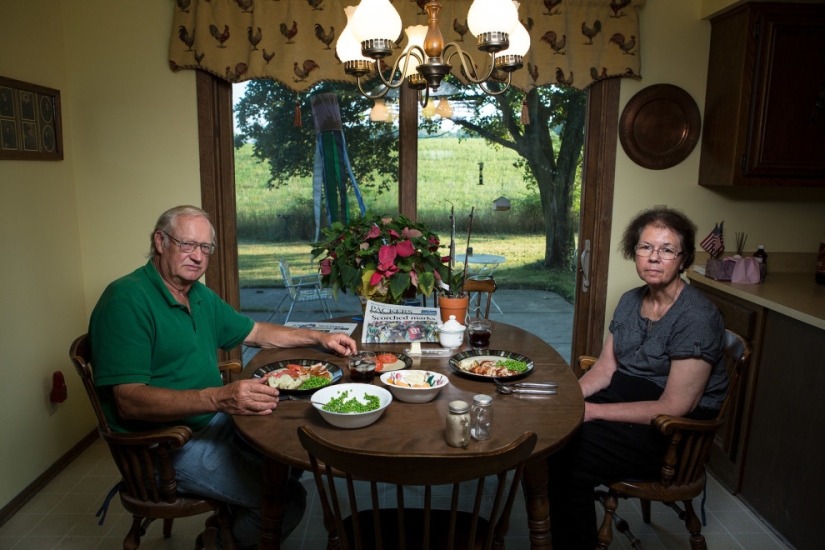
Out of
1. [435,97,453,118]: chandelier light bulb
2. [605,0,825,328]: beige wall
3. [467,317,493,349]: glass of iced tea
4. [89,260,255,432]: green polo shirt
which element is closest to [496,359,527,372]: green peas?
[467,317,493,349]: glass of iced tea

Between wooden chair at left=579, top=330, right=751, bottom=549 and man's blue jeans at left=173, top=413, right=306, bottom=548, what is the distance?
1.00 m

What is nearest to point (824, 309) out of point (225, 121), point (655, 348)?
point (655, 348)

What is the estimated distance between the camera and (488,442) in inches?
58.2

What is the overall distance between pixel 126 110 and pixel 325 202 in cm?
111

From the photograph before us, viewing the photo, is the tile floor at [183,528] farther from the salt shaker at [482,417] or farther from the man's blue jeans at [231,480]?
the salt shaker at [482,417]

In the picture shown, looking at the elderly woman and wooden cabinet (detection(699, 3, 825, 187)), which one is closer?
the elderly woman

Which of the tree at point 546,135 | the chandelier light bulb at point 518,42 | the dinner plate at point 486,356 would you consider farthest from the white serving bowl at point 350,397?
the tree at point 546,135

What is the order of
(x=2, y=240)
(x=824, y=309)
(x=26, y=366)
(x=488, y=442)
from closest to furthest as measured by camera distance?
(x=488, y=442), (x=824, y=309), (x=2, y=240), (x=26, y=366)

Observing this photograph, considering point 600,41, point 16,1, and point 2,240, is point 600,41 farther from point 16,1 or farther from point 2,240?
point 2,240

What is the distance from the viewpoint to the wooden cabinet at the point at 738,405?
2607 millimetres

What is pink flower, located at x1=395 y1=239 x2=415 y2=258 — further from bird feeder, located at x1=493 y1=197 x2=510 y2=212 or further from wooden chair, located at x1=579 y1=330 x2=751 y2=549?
bird feeder, located at x1=493 y1=197 x2=510 y2=212

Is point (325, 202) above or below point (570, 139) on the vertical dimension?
below

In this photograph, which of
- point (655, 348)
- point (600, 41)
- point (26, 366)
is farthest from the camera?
point (600, 41)

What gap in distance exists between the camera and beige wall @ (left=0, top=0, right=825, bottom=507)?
285 cm
